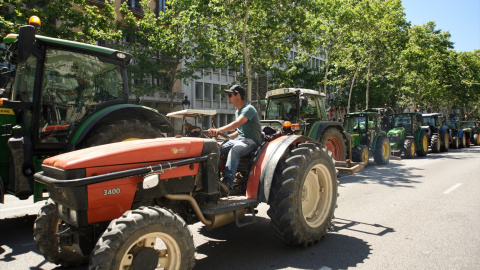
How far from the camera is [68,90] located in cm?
513

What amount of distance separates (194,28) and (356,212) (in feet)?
50.7

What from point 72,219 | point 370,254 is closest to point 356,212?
point 370,254

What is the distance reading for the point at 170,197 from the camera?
10.7 feet

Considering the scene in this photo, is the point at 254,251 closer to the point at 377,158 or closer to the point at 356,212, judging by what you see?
the point at 356,212

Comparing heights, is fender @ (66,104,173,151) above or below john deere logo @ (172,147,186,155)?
above

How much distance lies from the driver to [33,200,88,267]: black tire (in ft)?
5.74

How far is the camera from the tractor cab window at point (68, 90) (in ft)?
16.1

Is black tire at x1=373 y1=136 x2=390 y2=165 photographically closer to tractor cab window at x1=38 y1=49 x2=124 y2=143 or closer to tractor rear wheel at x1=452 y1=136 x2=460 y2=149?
tractor cab window at x1=38 y1=49 x2=124 y2=143

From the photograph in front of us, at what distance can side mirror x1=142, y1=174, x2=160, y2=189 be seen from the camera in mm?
3016

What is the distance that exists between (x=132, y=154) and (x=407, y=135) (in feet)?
56.0

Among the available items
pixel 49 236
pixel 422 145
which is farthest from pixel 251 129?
pixel 422 145

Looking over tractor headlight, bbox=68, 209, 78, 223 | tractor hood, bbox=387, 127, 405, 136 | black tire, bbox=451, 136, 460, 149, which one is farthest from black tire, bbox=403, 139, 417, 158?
tractor headlight, bbox=68, 209, 78, 223

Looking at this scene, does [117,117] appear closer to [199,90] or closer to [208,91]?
[199,90]

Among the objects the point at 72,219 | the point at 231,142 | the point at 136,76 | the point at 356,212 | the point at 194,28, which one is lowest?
the point at 356,212
